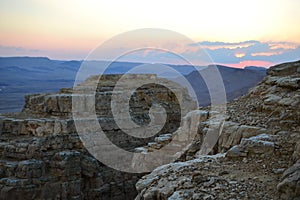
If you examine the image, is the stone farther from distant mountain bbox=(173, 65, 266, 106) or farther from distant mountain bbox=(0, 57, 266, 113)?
distant mountain bbox=(173, 65, 266, 106)

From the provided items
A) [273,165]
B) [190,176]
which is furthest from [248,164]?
[190,176]

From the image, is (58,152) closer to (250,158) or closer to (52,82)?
(250,158)

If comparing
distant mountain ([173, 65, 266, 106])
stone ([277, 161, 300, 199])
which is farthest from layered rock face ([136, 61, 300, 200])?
distant mountain ([173, 65, 266, 106])

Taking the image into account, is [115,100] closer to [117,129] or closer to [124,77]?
[117,129]

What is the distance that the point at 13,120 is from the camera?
18.5m

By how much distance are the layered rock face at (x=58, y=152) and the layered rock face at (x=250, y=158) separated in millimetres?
10052

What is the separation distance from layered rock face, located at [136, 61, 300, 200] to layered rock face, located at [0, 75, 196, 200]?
33.0 ft

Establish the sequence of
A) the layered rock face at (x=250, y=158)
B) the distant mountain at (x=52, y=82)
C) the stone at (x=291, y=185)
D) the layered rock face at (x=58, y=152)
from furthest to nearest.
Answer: the distant mountain at (x=52, y=82) → the layered rock face at (x=58, y=152) → the layered rock face at (x=250, y=158) → the stone at (x=291, y=185)

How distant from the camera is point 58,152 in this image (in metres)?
17.8

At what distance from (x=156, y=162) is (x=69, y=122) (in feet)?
31.9

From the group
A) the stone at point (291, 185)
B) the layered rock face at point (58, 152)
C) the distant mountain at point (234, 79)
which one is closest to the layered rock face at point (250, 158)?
the stone at point (291, 185)

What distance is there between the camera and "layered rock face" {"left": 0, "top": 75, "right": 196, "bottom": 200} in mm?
16422

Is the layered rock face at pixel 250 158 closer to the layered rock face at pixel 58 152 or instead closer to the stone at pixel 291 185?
the stone at pixel 291 185

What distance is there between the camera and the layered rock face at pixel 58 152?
1642 cm
